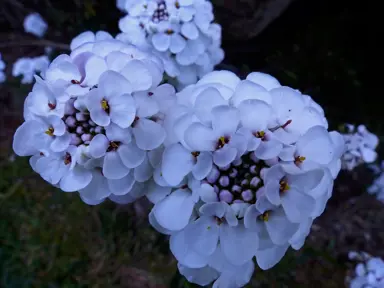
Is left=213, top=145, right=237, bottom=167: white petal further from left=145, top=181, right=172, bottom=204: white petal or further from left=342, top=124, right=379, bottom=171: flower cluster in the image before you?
left=342, top=124, right=379, bottom=171: flower cluster

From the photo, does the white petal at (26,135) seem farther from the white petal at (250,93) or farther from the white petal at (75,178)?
the white petal at (250,93)

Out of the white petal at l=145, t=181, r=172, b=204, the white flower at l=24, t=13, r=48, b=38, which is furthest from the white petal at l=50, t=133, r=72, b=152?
the white flower at l=24, t=13, r=48, b=38

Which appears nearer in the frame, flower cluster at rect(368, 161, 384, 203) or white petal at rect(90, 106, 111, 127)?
white petal at rect(90, 106, 111, 127)

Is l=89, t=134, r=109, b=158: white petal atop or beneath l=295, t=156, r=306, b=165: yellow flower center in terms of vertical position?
beneath

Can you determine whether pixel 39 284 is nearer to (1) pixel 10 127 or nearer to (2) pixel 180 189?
(1) pixel 10 127

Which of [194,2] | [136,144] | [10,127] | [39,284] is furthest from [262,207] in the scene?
[10,127]

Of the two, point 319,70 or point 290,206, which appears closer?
point 290,206

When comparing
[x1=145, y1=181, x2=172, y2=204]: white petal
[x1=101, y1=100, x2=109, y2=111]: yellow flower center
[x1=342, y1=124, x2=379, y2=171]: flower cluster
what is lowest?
[x1=342, y1=124, x2=379, y2=171]: flower cluster

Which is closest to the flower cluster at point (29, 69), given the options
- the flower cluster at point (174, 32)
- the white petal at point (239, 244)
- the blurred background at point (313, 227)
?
the blurred background at point (313, 227)
